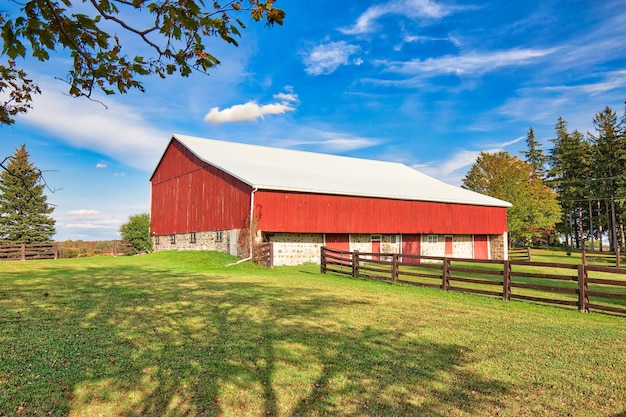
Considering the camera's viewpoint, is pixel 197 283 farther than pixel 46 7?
Yes

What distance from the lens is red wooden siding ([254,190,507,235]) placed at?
20.5 metres

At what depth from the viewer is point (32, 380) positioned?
13.8ft

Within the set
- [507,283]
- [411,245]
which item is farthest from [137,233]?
[507,283]

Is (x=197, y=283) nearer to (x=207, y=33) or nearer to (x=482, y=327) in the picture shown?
(x=482, y=327)

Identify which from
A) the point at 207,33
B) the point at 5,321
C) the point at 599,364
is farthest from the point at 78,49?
the point at 599,364

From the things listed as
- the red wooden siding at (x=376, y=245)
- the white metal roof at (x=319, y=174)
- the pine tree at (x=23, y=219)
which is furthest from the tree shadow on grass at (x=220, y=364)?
the pine tree at (x=23, y=219)

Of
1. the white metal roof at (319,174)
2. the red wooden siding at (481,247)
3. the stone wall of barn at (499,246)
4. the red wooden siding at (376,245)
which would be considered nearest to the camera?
the white metal roof at (319,174)

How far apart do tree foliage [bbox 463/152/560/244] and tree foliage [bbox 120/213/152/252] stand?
106ft

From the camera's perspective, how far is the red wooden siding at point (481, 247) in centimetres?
3030

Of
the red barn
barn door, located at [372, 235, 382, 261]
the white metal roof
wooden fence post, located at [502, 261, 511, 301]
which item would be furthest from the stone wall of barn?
wooden fence post, located at [502, 261, 511, 301]

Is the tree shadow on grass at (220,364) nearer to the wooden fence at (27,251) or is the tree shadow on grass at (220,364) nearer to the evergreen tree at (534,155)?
the wooden fence at (27,251)

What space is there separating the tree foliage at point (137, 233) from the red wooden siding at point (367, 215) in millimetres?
19610

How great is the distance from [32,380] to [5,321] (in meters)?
2.97

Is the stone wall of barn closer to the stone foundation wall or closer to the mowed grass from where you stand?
the stone foundation wall
